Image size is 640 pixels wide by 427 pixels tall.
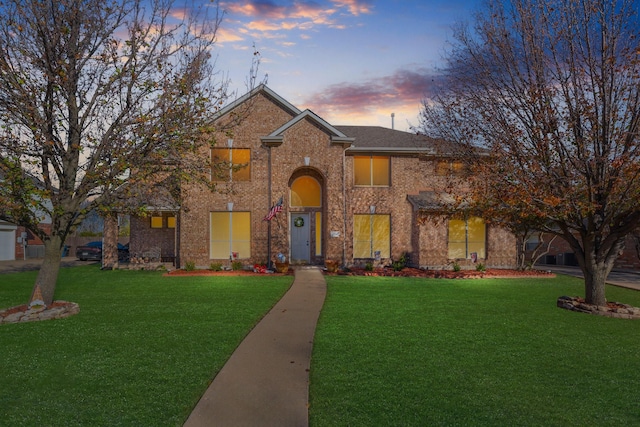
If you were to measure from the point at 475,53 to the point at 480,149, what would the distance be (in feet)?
9.45

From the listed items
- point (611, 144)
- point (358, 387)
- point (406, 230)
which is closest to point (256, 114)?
point (406, 230)

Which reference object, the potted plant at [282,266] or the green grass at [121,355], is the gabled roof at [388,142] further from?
the green grass at [121,355]

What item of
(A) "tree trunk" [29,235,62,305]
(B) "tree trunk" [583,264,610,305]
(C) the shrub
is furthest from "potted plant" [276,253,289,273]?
(B) "tree trunk" [583,264,610,305]

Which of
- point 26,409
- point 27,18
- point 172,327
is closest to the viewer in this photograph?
point 26,409

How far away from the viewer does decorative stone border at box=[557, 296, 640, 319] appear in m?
11.8

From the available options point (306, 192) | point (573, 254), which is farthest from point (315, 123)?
point (573, 254)

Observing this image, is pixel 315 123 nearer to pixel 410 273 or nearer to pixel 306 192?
pixel 306 192

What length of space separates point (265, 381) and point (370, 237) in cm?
1733

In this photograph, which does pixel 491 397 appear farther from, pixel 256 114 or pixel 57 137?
pixel 256 114

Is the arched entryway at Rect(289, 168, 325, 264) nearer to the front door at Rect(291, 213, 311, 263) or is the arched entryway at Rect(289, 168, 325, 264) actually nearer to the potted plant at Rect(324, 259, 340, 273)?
the front door at Rect(291, 213, 311, 263)

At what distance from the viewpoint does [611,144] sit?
451 inches

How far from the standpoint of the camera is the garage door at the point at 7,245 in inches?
1292

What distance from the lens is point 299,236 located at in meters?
23.5

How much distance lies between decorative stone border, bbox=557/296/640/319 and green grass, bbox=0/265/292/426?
8.23 meters
